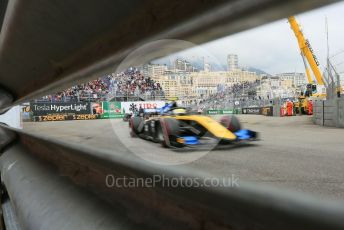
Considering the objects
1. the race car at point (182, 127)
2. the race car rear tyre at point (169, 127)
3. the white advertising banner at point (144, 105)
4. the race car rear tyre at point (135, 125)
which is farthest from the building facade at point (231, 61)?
the race car rear tyre at point (135, 125)

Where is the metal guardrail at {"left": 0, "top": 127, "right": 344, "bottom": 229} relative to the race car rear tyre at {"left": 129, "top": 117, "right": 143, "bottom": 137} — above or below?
above

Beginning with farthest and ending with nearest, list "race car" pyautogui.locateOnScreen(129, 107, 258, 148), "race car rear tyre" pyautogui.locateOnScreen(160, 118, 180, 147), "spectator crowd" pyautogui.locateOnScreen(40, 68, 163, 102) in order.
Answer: "race car rear tyre" pyautogui.locateOnScreen(160, 118, 180, 147)
"race car" pyautogui.locateOnScreen(129, 107, 258, 148)
"spectator crowd" pyautogui.locateOnScreen(40, 68, 163, 102)

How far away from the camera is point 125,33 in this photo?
0.48 m

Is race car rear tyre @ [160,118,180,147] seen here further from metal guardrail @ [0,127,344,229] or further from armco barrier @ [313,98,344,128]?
metal guardrail @ [0,127,344,229]

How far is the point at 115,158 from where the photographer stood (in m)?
0.53

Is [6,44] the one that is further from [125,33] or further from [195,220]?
[195,220]

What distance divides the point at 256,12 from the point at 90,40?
33 centimetres

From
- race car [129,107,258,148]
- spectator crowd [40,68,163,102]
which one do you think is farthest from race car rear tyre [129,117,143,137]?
spectator crowd [40,68,163,102]

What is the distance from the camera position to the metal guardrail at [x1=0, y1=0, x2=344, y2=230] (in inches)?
10.4

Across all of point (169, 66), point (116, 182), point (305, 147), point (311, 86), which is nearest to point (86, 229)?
point (116, 182)

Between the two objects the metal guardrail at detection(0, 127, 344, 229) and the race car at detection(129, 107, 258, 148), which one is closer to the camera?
the metal guardrail at detection(0, 127, 344, 229)

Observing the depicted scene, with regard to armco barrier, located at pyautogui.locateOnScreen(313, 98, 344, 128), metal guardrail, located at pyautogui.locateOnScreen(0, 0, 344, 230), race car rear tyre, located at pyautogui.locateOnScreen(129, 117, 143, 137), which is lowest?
race car rear tyre, located at pyautogui.locateOnScreen(129, 117, 143, 137)

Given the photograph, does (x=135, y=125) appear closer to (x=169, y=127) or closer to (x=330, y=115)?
(x=169, y=127)

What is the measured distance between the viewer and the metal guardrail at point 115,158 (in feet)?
0.86
